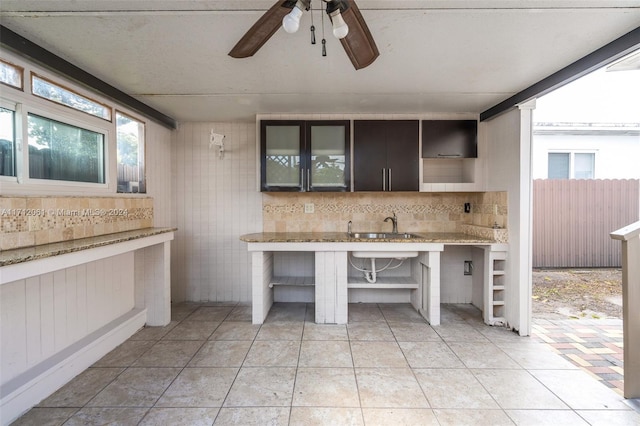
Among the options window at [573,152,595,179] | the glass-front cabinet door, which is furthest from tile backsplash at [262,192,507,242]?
window at [573,152,595,179]

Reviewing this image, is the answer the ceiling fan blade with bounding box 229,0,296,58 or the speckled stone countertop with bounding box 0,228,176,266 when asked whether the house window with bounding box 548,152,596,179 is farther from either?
the speckled stone countertop with bounding box 0,228,176,266

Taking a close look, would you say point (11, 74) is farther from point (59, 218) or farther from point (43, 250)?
point (43, 250)

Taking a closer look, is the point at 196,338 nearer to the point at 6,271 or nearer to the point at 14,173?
the point at 6,271

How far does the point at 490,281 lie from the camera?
2885 millimetres

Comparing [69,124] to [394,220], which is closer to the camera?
[69,124]

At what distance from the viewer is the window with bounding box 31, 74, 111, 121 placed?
6.35 ft

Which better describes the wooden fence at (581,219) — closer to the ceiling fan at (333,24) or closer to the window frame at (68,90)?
the ceiling fan at (333,24)

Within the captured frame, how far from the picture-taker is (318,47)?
1.85 meters

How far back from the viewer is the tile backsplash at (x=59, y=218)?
1695 mm

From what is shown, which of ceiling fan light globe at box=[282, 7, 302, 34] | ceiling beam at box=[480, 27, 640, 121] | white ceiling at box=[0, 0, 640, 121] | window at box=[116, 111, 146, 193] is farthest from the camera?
window at box=[116, 111, 146, 193]

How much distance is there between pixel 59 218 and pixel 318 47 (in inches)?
85.2

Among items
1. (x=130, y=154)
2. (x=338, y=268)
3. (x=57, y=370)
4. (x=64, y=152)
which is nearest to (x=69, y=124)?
(x=64, y=152)

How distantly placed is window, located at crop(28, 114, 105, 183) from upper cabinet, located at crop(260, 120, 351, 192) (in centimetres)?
150

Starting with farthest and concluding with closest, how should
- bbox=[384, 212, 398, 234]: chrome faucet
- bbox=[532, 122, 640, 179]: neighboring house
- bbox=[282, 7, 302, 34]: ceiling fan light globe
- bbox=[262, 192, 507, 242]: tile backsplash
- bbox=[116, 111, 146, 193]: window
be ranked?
bbox=[532, 122, 640, 179]: neighboring house
bbox=[262, 192, 507, 242]: tile backsplash
bbox=[384, 212, 398, 234]: chrome faucet
bbox=[116, 111, 146, 193]: window
bbox=[282, 7, 302, 34]: ceiling fan light globe
